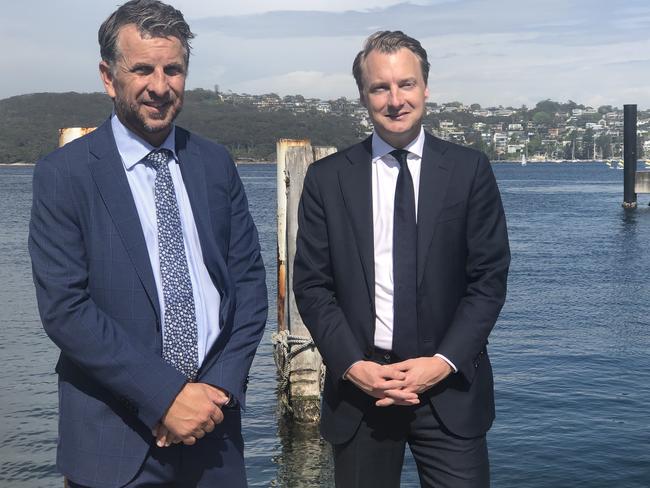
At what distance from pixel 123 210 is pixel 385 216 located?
1.08 m

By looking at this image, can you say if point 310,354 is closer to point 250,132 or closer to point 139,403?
point 139,403

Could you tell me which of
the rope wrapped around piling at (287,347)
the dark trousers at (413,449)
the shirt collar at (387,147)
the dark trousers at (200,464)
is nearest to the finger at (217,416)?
the dark trousers at (200,464)

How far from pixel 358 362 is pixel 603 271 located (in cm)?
2380

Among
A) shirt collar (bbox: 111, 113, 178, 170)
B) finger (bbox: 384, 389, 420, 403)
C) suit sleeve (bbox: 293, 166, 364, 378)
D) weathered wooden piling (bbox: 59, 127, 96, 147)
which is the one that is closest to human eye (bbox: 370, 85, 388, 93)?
suit sleeve (bbox: 293, 166, 364, 378)

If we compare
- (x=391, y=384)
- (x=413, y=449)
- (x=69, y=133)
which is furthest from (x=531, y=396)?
(x=391, y=384)

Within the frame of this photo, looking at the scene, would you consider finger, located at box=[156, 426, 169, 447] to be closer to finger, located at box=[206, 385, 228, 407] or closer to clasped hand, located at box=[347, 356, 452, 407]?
finger, located at box=[206, 385, 228, 407]

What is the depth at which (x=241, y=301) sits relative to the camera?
11.3ft

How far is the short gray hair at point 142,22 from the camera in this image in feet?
10.6

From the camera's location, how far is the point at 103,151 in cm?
329

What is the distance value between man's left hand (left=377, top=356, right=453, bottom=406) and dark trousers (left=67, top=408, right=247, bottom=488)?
1.95ft

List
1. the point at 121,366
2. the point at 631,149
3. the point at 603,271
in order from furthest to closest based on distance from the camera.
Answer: the point at 631,149 → the point at 603,271 → the point at 121,366

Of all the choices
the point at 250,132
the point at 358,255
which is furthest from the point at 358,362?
the point at 250,132

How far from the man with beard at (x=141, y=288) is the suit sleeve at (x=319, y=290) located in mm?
380

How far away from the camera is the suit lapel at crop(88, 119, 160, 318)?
3.20 m
